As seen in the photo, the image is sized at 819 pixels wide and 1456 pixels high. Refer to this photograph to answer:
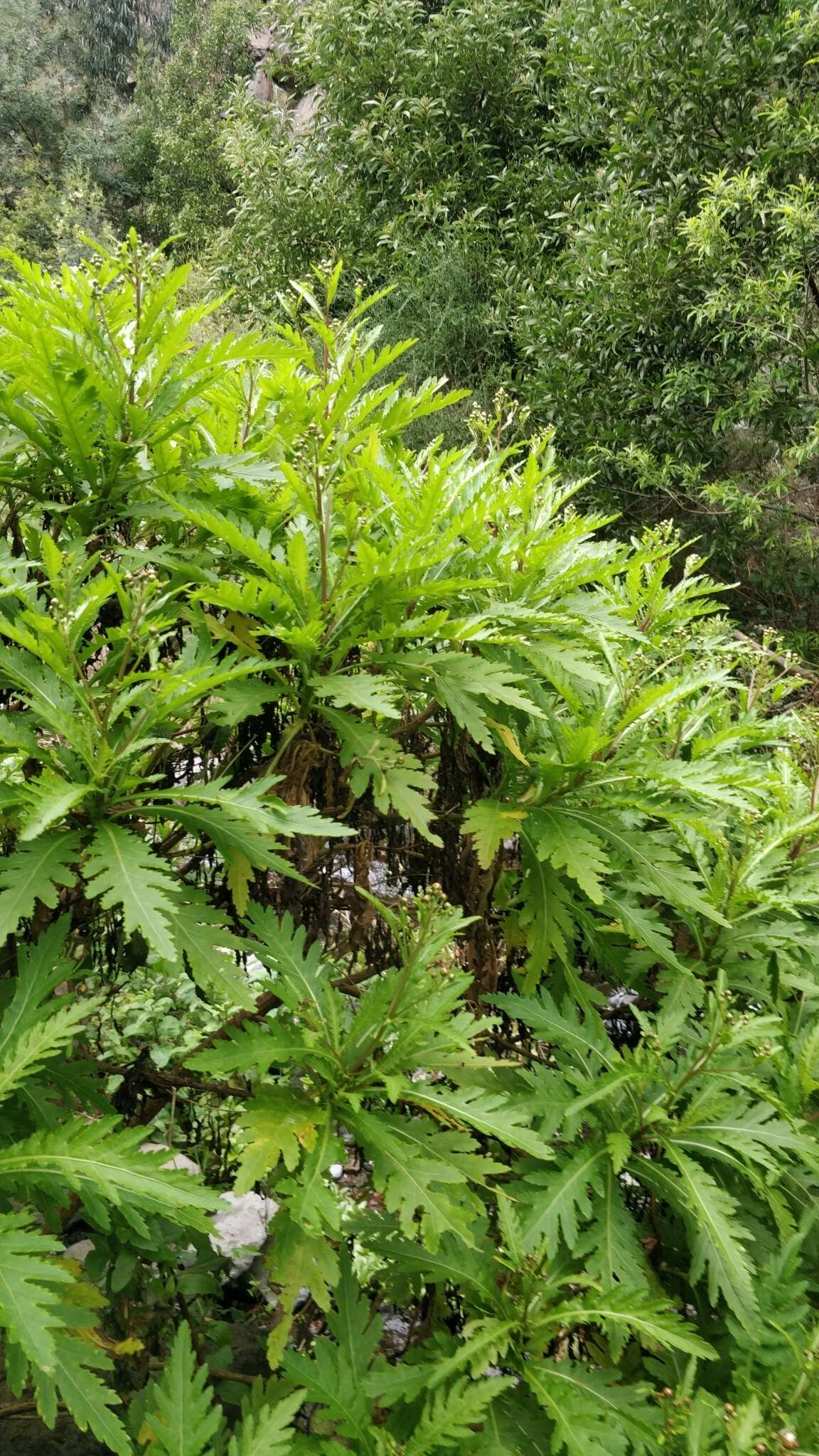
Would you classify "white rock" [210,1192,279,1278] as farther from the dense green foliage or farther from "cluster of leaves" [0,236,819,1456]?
"cluster of leaves" [0,236,819,1456]

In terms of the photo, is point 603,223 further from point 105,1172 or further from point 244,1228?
point 105,1172

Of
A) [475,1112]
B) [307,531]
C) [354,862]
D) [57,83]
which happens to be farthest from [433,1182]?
[57,83]

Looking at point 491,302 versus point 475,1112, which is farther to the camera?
point 491,302

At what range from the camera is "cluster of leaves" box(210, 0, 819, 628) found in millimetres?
5633

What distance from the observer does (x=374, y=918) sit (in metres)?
1.37

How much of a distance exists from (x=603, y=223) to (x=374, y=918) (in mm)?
6726

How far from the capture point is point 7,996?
1.08 metres

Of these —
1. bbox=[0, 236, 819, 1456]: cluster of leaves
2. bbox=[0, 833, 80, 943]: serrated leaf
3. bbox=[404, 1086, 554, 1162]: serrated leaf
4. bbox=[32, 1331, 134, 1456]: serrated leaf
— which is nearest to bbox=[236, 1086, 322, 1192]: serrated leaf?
bbox=[0, 236, 819, 1456]: cluster of leaves

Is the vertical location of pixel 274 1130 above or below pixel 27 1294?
below

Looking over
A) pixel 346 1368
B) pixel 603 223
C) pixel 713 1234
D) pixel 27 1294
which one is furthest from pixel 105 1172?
pixel 603 223

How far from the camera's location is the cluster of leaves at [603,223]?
5633 mm

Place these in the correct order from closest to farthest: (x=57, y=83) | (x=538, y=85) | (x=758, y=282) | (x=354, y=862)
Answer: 1. (x=354, y=862)
2. (x=758, y=282)
3. (x=538, y=85)
4. (x=57, y=83)

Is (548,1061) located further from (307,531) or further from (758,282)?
(758,282)

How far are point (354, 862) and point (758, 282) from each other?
5259mm
